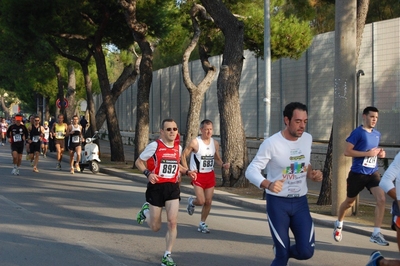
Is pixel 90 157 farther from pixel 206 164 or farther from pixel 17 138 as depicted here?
pixel 206 164

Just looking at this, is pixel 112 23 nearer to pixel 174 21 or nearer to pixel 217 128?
pixel 174 21

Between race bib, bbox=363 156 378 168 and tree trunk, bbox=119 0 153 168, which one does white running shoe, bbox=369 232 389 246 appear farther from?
tree trunk, bbox=119 0 153 168

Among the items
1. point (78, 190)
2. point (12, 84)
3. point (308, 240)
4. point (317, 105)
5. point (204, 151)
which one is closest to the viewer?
point (308, 240)

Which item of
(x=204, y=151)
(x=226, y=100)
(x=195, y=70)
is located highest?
(x=195, y=70)

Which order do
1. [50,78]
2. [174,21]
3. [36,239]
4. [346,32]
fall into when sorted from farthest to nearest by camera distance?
[50,78]
[174,21]
[346,32]
[36,239]

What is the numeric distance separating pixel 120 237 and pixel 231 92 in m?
7.58

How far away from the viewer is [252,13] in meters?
22.0

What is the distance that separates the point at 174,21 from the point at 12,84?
34.8 m

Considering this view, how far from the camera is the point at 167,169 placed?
8258mm

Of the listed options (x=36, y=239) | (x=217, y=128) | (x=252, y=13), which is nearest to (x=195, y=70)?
(x=217, y=128)

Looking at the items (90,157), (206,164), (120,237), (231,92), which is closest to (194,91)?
(231,92)

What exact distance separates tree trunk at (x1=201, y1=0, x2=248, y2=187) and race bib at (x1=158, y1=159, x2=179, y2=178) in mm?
8528

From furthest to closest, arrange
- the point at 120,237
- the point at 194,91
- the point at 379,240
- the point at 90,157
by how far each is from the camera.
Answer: the point at 90,157 < the point at 194,91 < the point at 120,237 < the point at 379,240

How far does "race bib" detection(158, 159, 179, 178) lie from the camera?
822 centimetres
